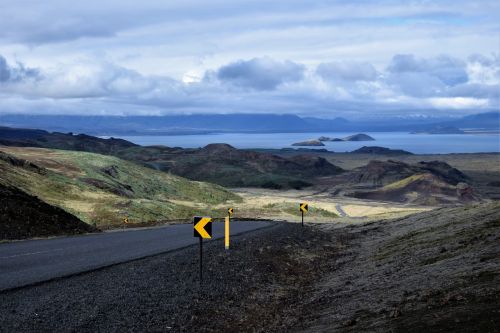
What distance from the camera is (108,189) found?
6084 cm

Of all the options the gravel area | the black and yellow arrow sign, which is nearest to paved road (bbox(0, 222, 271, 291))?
the gravel area

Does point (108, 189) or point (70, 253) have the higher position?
point (70, 253)

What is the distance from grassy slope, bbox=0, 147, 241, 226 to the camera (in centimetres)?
4603

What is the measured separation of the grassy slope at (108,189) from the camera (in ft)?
151

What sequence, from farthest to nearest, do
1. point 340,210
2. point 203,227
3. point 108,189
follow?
point 340,210, point 108,189, point 203,227

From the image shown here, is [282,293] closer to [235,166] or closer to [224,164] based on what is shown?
[224,164]

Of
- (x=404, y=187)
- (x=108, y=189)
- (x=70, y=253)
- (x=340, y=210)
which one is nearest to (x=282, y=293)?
(x=70, y=253)

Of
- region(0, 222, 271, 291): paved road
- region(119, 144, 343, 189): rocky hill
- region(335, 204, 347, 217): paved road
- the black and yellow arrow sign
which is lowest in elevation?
region(335, 204, 347, 217): paved road

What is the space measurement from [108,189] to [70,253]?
43.8 metres

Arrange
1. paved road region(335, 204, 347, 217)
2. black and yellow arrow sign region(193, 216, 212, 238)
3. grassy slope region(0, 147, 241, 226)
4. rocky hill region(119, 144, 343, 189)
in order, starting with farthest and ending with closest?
rocky hill region(119, 144, 343, 189) < paved road region(335, 204, 347, 217) < grassy slope region(0, 147, 241, 226) < black and yellow arrow sign region(193, 216, 212, 238)

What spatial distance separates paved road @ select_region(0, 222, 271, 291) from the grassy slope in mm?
15715

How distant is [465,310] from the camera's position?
839cm

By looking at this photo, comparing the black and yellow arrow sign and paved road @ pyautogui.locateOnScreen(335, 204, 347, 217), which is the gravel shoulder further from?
paved road @ pyautogui.locateOnScreen(335, 204, 347, 217)

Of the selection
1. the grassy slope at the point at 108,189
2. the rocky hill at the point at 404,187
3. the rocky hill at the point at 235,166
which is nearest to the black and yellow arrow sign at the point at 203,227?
the grassy slope at the point at 108,189
